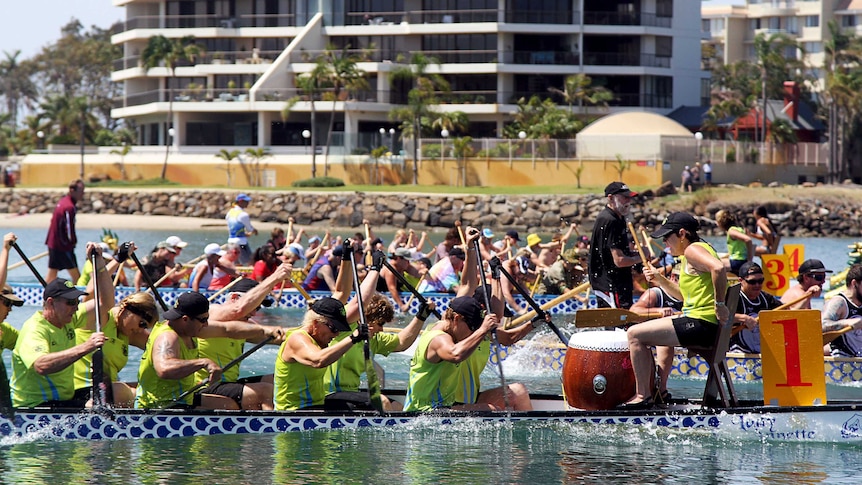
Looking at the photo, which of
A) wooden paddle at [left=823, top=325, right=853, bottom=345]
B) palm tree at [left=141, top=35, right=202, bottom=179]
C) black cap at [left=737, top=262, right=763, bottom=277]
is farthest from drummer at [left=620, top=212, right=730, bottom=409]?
palm tree at [left=141, top=35, right=202, bottom=179]

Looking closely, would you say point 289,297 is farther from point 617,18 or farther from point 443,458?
point 617,18

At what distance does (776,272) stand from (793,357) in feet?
27.8

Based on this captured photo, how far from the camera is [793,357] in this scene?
1097 cm

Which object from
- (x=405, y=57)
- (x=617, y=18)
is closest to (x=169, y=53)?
(x=405, y=57)

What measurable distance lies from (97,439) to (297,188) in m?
47.9

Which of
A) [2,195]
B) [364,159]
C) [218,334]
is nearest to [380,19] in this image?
[364,159]

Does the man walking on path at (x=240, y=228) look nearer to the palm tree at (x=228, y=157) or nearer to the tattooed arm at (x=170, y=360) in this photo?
the tattooed arm at (x=170, y=360)

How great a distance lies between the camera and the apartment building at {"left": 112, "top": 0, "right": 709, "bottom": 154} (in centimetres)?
6719

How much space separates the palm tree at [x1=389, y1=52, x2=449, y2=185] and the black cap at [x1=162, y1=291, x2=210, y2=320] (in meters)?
48.8

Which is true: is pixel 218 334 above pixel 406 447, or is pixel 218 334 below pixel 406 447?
above

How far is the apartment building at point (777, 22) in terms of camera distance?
333ft

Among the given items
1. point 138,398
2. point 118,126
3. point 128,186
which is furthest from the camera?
point 118,126

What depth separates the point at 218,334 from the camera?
36.5 feet

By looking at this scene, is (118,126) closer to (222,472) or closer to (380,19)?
(380,19)
